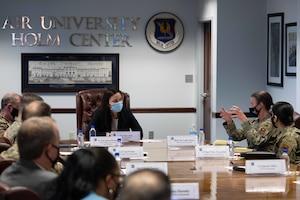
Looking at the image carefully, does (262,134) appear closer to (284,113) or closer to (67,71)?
(284,113)

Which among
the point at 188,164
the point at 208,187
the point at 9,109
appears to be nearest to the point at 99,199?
the point at 208,187

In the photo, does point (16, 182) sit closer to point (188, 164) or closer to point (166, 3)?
point (188, 164)

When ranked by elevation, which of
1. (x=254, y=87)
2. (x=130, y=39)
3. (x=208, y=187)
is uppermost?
(x=130, y=39)

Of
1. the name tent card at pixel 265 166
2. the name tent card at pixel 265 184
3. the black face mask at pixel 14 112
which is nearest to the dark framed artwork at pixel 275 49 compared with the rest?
the black face mask at pixel 14 112

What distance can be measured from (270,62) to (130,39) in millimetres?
2215

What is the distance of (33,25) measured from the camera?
1002cm

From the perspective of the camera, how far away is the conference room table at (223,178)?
4.09 metres

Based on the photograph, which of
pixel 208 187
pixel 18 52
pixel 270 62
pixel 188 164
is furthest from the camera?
pixel 18 52

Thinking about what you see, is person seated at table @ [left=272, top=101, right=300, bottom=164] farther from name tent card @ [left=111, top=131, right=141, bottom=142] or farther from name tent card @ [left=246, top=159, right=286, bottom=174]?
name tent card @ [left=111, top=131, right=141, bottom=142]

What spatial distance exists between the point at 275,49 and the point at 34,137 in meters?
6.21

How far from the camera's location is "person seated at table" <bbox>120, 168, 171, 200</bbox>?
6.28 ft

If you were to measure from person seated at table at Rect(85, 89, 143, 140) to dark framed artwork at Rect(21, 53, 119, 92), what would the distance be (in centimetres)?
299

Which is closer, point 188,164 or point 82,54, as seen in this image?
point 188,164

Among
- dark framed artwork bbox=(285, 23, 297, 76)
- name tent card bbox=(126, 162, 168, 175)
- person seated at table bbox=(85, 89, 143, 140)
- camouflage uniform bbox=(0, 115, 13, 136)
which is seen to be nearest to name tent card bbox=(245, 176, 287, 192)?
name tent card bbox=(126, 162, 168, 175)
